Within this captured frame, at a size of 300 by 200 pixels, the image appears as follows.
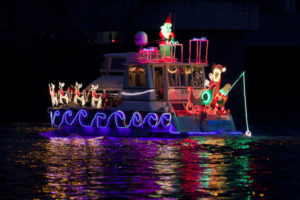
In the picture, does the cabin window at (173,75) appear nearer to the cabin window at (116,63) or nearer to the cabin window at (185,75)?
the cabin window at (185,75)

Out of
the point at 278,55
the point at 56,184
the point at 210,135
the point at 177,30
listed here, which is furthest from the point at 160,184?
the point at 278,55

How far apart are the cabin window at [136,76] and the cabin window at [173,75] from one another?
1241 mm

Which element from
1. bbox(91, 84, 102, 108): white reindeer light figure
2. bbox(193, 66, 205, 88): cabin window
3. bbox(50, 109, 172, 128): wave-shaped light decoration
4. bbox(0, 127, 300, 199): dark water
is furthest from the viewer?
bbox(193, 66, 205, 88): cabin window

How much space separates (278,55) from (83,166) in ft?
148

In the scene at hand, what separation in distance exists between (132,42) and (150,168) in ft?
101

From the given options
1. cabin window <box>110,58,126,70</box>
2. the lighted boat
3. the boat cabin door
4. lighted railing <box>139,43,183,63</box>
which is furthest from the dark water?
cabin window <box>110,58,126,70</box>

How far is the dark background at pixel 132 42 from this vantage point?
56.5 meters

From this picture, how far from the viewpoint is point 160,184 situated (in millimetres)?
23734

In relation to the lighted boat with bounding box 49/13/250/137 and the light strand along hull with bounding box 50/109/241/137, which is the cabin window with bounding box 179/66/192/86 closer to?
the lighted boat with bounding box 49/13/250/137

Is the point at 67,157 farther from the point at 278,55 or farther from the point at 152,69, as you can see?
the point at 278,55

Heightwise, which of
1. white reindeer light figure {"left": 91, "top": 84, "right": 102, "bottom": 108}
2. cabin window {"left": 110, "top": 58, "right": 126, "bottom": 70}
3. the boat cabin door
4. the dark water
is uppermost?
cabin window {"left": 110, "top": 58, "right": 126, "bottom": 70}

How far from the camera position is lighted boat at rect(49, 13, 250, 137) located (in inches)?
1511

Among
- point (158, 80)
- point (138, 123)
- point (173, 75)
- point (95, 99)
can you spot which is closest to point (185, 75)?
point (173, 75)

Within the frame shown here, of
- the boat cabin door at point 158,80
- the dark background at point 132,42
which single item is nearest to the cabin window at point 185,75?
the boat cabin door at point 158,80
